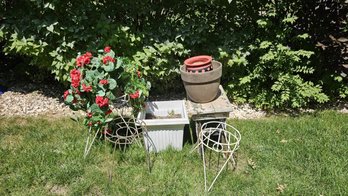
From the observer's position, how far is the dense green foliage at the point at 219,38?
3809 millimetres

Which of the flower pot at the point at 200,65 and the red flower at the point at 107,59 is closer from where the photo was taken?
the red flower at the point at 107,59

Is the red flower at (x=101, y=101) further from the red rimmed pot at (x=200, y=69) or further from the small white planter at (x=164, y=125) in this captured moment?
the red rimmed pot at (x=200, y=69)

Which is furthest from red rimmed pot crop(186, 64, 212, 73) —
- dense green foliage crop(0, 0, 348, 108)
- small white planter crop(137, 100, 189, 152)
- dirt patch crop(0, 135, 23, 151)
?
dirt patch crop(0, 135, 23, 151)

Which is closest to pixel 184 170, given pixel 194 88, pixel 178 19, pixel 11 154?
pixel 194 88

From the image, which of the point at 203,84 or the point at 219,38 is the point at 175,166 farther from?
the point at 219,38

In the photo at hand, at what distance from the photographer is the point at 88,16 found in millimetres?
3889

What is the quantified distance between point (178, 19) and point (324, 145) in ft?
7.39

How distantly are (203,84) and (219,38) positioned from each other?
1.32 metres

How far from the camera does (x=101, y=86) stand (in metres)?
2.86

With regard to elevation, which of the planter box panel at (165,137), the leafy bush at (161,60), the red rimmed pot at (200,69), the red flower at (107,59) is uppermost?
the red flower at (107,59)

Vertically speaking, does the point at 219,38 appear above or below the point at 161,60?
above

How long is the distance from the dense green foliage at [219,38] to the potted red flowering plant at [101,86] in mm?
938

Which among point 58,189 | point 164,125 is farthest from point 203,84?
point 58,189

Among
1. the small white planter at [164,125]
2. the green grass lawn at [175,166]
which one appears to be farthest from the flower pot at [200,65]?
the green grass lawn at [175,166]
